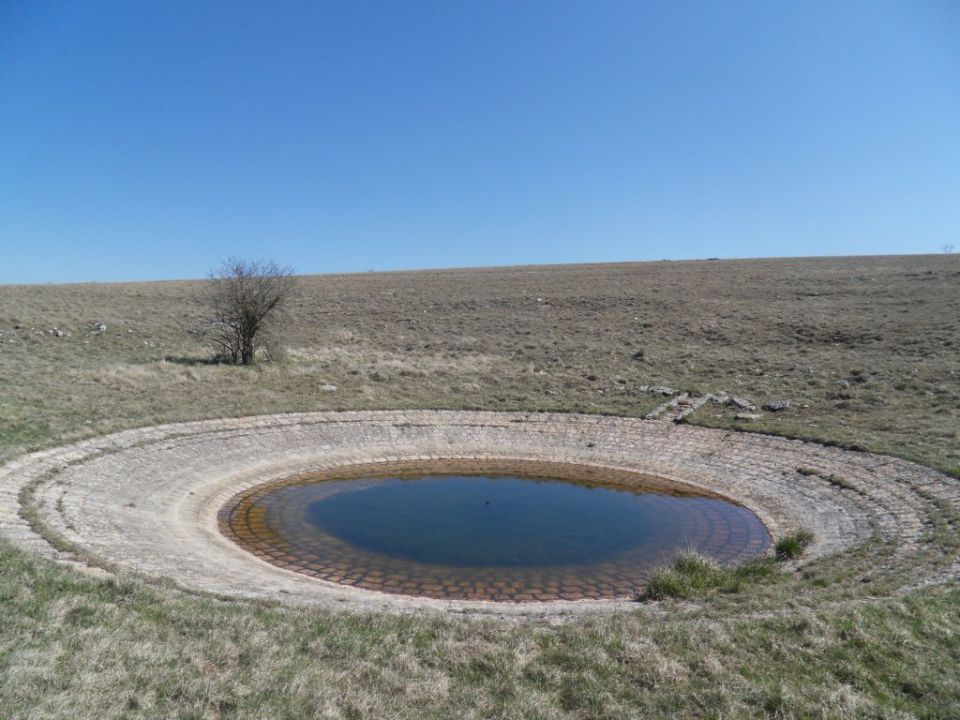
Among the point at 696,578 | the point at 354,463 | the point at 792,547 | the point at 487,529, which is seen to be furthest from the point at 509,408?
the point at 696,578

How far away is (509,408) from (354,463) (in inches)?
296

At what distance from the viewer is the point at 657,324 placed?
42625 millimetres

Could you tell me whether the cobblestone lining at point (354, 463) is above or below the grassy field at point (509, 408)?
below

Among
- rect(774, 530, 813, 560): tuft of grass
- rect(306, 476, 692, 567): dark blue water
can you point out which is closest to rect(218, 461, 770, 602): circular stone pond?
rect(306, 476, 692, 567): dark blue water

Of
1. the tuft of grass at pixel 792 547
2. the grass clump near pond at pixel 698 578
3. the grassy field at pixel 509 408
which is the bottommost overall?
the tuft of grass at pixel 792 547

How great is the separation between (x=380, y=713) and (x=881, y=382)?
94.0ft

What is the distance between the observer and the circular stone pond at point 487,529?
39.3ft

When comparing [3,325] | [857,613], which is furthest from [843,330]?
[3,325]

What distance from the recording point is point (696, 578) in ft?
32.0

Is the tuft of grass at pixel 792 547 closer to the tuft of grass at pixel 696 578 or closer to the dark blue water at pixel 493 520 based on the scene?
the tuft of grass at pixel 696 578

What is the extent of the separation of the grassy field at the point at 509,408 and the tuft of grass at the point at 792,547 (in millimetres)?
1159

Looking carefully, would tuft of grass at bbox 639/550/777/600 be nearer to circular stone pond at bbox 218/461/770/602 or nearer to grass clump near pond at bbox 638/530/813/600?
grass clump near pond at bbox 638/530/813/600

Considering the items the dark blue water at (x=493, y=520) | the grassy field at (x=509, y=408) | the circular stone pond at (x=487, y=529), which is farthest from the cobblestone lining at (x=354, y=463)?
the dark blue water at (x=493, y=520)

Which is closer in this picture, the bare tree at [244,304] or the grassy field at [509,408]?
the grassy field at [509,408]
